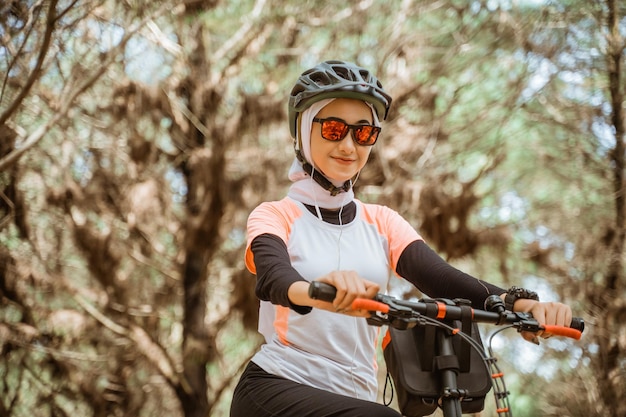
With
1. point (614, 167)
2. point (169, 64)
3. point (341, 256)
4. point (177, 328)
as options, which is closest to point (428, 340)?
point (341, 256)

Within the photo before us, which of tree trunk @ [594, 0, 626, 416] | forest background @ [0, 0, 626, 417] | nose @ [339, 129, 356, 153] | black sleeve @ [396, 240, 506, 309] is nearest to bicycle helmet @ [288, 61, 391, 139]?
nose @ [339, 129, 356, 153]

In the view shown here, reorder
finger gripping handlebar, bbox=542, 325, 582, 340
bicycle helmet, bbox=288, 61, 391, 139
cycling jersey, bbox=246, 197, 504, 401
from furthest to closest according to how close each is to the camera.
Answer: bicycle helmet, bbox=288, 61, 391, 139 → cycling jersey, bbox=246, 197, 504, 401 → finger gripping handlebar, bbox=542, 325, 582, 340

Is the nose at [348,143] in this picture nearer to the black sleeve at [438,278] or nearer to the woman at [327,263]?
the woman at [327,263]

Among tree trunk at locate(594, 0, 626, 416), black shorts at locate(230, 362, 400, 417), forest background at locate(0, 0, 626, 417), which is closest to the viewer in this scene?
black shorts at locate(230, 362, 400, 417)

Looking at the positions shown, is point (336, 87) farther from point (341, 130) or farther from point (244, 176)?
point (244, 176)

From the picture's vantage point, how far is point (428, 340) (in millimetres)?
1928

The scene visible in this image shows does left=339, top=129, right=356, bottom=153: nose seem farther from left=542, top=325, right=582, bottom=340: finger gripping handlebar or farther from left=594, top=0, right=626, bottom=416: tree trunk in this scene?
left=594, top=0, right=626, bottom=416: tree trunk

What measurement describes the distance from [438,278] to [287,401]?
0.68 metres

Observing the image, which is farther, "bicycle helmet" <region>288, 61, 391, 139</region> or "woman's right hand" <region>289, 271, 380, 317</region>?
"bicycle helmet" <region>288, 61, 391, 139</region>

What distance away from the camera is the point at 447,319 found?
73.9 inches

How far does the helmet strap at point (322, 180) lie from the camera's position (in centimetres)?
243

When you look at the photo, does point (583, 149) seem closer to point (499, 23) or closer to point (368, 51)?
point (499, 23)

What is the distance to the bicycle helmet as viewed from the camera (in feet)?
7.68

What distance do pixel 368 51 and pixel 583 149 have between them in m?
2.76
